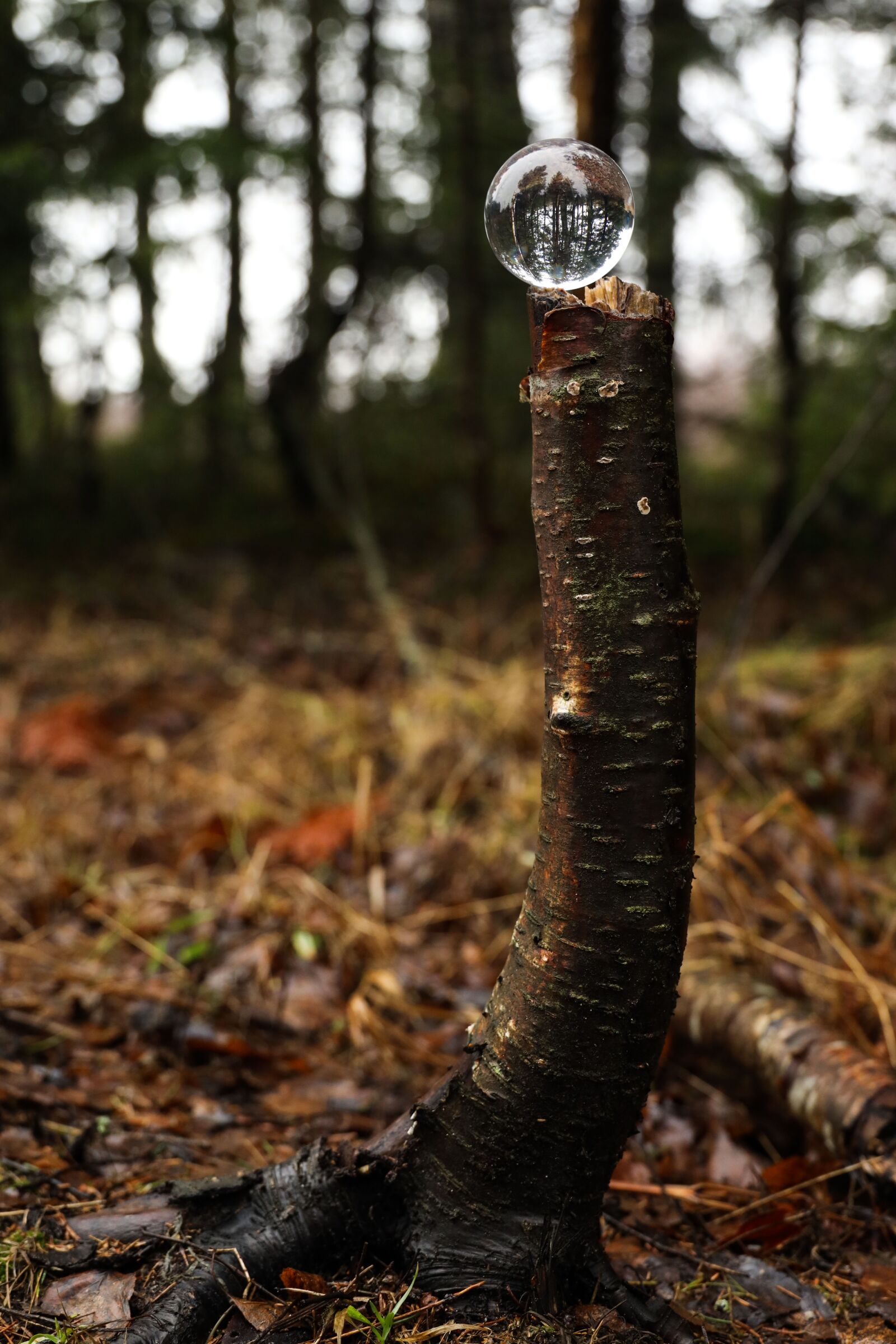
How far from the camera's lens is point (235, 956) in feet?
9.33

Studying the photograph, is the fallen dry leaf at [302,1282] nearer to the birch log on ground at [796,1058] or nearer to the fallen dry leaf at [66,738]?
the birch log on ground at [796,1058]

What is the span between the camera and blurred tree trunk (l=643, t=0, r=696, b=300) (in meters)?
9.34

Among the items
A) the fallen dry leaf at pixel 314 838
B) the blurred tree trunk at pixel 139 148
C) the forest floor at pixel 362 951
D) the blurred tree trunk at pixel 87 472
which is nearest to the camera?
the forest floor at pixel 362 951

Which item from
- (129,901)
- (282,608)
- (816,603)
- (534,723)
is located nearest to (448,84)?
(282,608)

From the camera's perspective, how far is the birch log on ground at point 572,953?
1.19 meters

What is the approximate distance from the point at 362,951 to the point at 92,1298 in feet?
5.11

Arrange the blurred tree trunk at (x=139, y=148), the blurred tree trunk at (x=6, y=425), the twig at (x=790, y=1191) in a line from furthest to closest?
the blurred tree trunk at (x=6, y=425)
the blurred tree trunk at (x=139, y=148)
the twig at (x=790, y=1191)

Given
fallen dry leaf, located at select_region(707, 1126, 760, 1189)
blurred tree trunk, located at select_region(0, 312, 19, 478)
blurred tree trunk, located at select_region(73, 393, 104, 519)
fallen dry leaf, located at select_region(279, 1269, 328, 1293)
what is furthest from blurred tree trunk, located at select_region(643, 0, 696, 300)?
fallen dry leaf, located at select_region(279, 1269, 328, 1293)

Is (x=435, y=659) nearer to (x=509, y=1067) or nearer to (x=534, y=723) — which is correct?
(x=534, y=723)

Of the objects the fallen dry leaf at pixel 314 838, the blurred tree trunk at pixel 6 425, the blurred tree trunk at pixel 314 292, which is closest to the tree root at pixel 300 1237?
the fallen dry leaf at pixel 314 838

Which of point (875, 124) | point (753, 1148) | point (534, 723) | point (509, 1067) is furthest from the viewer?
point (875, 124)

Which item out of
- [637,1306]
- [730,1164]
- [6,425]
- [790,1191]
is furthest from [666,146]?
[637,1306]

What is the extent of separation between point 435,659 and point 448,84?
6540 millimetres

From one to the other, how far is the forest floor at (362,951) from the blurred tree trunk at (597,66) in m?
2.71
